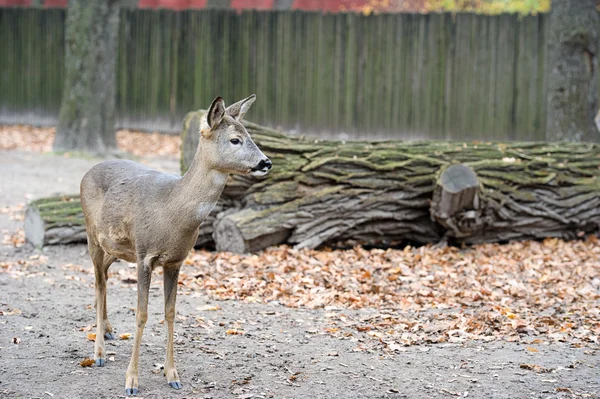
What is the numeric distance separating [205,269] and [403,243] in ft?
9.53

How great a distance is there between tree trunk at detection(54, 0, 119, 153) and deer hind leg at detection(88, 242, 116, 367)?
9.98 meters

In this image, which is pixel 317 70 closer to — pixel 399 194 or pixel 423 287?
pixel 399 194

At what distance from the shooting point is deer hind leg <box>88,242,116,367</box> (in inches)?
227

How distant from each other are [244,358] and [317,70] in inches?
548

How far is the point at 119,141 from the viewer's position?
19.1 m

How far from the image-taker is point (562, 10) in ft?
42.8

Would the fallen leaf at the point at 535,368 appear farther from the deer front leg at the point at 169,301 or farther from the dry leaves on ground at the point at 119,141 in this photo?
the dry leaves on ground at the point at 119,141

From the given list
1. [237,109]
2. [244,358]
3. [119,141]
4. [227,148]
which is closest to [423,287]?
[244,358]

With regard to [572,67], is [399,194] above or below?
below

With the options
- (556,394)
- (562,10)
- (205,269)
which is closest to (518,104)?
(562,10)

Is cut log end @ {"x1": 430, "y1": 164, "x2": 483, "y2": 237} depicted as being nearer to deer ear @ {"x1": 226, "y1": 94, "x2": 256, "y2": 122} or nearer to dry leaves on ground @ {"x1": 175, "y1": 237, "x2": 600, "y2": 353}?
dry leaves on ground @ {"x1": 175, "y1": 237, "x2": 600, "y2": 353}

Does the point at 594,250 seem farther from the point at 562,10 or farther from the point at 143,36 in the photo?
the point at 143,36

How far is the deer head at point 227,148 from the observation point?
16.9ft

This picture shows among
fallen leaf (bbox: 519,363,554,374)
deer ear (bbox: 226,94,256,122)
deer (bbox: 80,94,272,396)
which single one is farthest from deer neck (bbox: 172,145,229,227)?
fallen leaf (bbox: 519,363,554,374)
